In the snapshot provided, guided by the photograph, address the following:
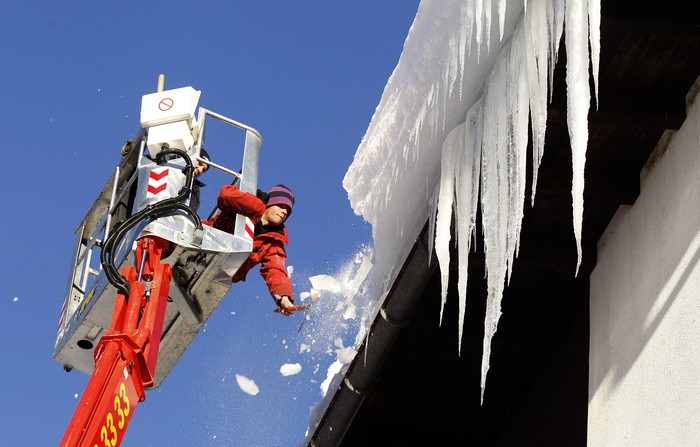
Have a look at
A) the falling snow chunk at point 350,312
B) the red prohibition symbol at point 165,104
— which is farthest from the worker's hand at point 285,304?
the falling snow chunk at point 350,312

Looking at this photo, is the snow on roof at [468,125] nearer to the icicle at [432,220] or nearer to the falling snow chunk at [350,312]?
the icicle at [432,220]

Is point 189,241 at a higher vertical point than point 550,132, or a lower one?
higher

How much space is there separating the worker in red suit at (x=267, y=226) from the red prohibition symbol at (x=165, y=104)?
0.71 m

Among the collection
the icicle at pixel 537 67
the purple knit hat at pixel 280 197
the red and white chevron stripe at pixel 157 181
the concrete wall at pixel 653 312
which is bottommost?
the concrete wall at pixel 653 312

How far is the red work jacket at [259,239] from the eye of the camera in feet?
26.6

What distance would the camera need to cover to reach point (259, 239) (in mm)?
8688

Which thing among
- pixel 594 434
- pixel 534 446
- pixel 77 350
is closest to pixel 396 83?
pixel 594 434

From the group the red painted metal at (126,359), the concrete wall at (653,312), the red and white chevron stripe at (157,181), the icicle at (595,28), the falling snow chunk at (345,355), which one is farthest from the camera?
the red and white chevron stripe at (157,181)

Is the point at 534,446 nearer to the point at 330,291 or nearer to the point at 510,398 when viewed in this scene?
the point at 510,398

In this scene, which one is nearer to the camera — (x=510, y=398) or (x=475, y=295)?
(x=475, y=295)

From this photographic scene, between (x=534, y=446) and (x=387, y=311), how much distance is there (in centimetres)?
146

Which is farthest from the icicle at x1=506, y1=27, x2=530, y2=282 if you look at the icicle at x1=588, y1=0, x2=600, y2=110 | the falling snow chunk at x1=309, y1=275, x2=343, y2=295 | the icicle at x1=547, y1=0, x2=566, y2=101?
the falling snow chunk at x1=309, y1=275, x2=343, y2=295

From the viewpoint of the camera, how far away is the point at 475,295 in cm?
563

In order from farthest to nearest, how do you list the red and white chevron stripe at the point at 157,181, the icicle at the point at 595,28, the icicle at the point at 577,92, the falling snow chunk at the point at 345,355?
1. the red and white chevron stripe at the point at 157,181
2. the falling snow chunk at the point at 345,355
3. the icicle at the point at 577,92
4. the icicle at the point at 595,28
